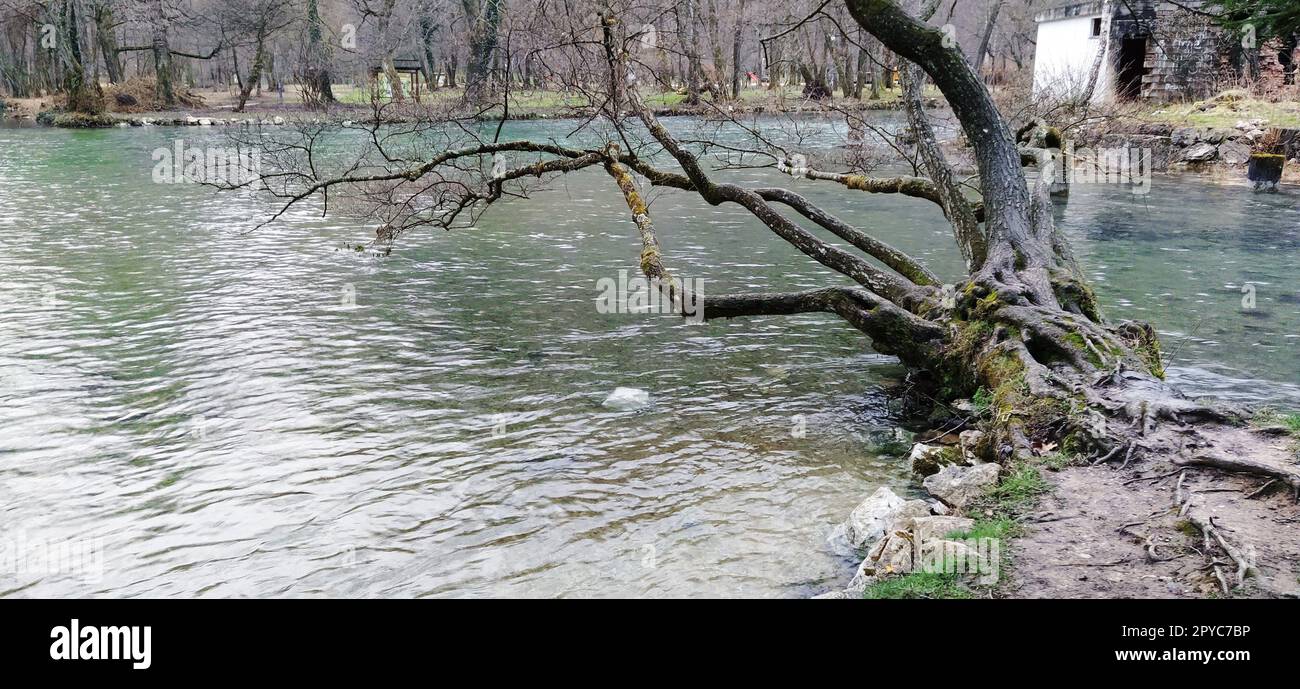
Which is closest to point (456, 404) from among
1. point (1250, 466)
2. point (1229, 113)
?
point (1250, 466)

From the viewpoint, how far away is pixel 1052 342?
8531 millimetres

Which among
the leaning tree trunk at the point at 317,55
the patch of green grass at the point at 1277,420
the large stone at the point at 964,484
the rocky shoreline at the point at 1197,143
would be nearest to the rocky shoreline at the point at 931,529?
the large stone at the point at 964,484

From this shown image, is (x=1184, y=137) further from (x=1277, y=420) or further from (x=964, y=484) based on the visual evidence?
(x=964, y=484)

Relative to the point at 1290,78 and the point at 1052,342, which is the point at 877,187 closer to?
the point at 1052,342

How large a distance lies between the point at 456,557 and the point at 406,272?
10.5 m

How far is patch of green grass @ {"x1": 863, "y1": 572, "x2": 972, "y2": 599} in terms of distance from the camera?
5.22m

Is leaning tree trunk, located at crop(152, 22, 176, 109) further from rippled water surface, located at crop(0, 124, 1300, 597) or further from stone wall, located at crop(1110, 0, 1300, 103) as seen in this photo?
stone wall, located at crop(1110, 0, 1300, 103)

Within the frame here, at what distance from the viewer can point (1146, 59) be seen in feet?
118

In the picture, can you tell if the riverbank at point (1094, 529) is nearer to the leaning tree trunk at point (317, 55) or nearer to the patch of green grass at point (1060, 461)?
the patch of green grass at point (1060, 461)

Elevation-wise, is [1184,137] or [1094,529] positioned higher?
[1184,137]

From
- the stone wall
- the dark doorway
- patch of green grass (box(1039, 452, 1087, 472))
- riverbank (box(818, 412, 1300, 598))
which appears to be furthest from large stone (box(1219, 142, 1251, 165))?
patch of green grass (box(1039, 452, 1087, 472))

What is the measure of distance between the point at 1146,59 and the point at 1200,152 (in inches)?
317

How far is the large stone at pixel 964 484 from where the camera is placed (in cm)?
675

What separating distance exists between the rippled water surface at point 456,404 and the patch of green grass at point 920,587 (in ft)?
3.12
